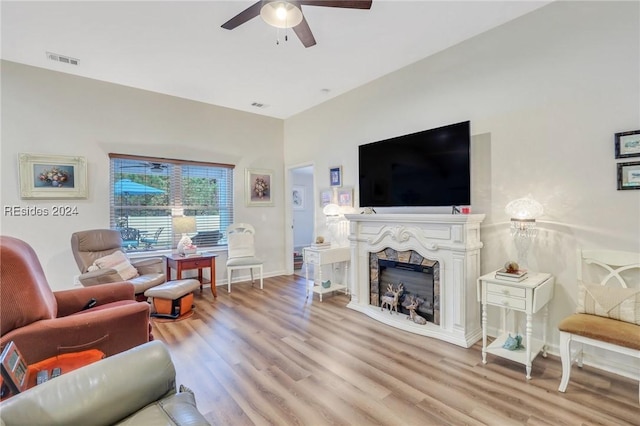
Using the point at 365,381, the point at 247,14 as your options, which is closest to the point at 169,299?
the point at 365,381

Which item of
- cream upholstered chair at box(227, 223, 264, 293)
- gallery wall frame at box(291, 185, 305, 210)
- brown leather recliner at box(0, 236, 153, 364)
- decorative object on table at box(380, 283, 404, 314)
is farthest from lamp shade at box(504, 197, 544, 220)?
gallery wall frame at box(291, 185, 305, 210)

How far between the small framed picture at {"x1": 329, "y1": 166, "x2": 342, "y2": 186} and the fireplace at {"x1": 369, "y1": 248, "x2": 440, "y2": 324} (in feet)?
4.64

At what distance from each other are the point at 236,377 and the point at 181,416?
3.92ft

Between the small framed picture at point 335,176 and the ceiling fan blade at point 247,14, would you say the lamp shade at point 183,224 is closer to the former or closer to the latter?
the small framed picture at point 335,176

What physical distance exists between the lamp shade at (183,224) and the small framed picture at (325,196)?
80.9 inches

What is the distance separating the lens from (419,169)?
336cm

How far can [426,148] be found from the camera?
327cm

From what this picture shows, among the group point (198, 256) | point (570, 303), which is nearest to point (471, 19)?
point (570, 303)

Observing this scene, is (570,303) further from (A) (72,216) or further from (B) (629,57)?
(A) (72,216)

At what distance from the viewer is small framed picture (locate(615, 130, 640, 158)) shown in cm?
226

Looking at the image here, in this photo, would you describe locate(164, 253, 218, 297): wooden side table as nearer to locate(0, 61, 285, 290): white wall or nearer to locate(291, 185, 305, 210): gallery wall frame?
locate(0, 61, 285, 290): white wall

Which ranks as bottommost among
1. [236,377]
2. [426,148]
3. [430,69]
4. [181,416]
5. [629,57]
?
[236,377]

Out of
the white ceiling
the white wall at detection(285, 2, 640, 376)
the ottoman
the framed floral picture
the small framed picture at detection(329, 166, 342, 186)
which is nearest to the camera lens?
the white wall at detection(285, 2, 640, 376)

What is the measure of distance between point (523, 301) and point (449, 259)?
0.74 m
